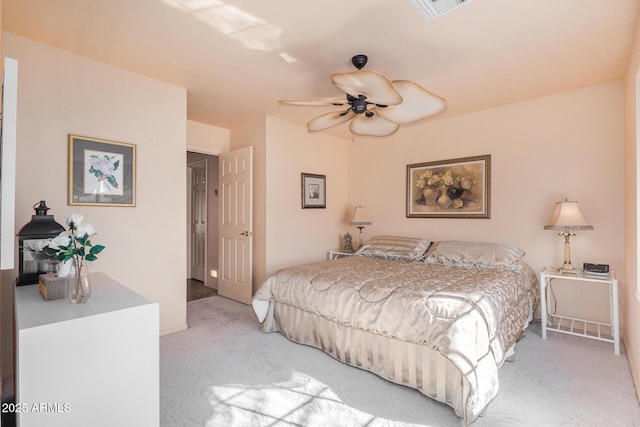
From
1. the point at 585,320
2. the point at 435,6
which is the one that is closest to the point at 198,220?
the point at 435,6

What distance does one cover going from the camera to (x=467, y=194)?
150 inches

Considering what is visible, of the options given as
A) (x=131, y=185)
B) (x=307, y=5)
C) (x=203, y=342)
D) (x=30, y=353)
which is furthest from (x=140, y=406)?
(x=307, y=5)

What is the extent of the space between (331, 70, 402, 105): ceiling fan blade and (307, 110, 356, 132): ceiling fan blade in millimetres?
410

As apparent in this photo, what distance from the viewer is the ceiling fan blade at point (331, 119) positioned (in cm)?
254

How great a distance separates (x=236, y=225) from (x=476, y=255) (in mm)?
2958

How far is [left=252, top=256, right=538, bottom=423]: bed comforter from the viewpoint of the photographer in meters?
1.78

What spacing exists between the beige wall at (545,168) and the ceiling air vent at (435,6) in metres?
2.15

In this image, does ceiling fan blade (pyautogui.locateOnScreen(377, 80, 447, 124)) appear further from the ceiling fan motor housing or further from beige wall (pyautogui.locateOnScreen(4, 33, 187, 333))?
beige wall (pyautogui.locateOnScreen(4, 33, 187, 333))

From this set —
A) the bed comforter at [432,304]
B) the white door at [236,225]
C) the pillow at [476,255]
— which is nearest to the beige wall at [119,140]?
the white door at [236,225]

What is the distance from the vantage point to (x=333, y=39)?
2.23 m

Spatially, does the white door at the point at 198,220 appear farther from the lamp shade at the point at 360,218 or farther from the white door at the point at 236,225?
the lamp shade at the point at 360,218

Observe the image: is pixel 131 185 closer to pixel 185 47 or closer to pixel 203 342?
pixel 185 47

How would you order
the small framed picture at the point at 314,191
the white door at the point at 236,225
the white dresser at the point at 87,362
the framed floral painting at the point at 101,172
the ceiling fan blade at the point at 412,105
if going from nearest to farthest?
the white dresser at the point at 87,362, the ceiling fan blade at the point at 412,105, the framed floral painting at the point at 101,172, the white door at the point at 236,225, the small framed picture at the point at 314,191

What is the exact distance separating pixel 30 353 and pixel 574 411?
2734 millimetres
